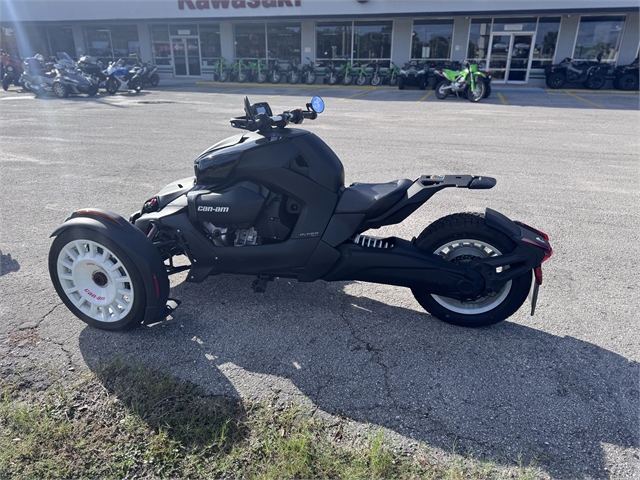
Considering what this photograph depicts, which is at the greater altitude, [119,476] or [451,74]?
[451,74]

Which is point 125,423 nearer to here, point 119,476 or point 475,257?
point 119,476

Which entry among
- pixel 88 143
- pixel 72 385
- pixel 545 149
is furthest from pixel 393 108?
pixel 72 385

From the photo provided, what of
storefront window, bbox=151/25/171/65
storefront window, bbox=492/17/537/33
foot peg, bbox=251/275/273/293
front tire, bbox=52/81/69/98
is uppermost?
storefront window, bbox=492/17/537/33

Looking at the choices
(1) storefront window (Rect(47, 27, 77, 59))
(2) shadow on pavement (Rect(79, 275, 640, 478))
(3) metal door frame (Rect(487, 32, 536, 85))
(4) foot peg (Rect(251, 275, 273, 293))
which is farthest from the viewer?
(1) storefront window (Rect(47, 27, 77, 59))

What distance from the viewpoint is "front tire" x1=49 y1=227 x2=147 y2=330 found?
10.1 feet

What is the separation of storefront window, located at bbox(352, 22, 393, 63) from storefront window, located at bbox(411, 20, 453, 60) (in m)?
1.49

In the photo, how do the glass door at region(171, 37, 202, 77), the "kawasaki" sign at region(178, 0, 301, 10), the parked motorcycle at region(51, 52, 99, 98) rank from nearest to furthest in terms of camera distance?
the parked motorcycle at region(51, 52, 99, 98) < the "kawasaki" sign at region(178, 0, 301, 10) < the glass door at region(171, 37, 202, 77)

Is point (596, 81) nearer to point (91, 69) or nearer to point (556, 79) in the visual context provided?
point (556, 79)

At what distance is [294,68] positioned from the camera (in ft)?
87.4

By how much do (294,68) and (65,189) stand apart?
72.9ft

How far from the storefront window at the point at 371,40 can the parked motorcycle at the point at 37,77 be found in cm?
1579

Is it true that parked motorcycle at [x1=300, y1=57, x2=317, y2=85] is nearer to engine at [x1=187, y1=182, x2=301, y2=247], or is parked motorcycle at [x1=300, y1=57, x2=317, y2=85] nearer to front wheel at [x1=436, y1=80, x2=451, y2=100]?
front wheel at [x1=436, y1=80, x2=451, y2=100]

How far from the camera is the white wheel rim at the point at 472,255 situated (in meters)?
3.18

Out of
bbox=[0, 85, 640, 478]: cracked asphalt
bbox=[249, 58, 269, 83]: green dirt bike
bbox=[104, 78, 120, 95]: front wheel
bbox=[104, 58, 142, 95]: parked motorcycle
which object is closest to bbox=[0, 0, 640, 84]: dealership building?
bbox=[249, 58, 269, 83]: green dirt bike
